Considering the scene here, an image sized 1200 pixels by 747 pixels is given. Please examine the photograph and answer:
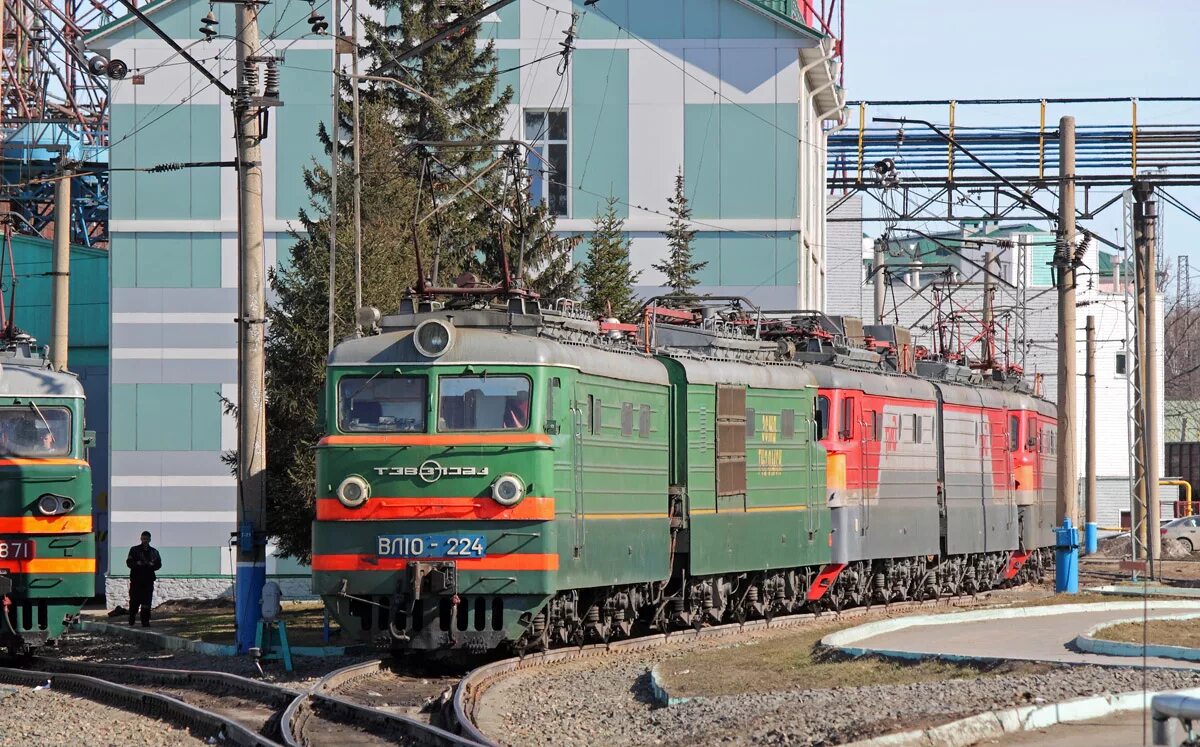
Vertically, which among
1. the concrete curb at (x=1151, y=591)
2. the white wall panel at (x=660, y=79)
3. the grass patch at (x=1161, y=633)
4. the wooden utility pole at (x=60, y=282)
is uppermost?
the white wall panel at (x=660, y=79)

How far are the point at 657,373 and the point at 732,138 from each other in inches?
776

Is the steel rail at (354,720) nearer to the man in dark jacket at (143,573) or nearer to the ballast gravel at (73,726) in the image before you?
the ballast gravel at (73,726)

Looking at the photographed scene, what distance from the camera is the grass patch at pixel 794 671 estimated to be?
53.4 ft

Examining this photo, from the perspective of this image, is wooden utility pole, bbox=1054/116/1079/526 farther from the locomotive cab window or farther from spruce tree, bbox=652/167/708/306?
the locomotive cab window

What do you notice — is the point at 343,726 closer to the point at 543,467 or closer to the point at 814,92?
the point at 543,467

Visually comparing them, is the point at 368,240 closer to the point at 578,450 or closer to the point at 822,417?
the point at 822,417

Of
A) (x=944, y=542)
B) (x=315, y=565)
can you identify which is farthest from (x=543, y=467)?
(x=944, y=542)

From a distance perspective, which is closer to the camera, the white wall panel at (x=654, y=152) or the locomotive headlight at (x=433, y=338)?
the locomotive headlight at (x=433, y=338)

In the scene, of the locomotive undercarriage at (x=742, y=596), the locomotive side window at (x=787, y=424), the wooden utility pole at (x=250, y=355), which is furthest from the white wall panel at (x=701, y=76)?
the wooden utility pole at (x=250, y=355)

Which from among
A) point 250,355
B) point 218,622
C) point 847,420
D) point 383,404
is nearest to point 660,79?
point 847,420

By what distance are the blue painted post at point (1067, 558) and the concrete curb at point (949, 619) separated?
3148mm

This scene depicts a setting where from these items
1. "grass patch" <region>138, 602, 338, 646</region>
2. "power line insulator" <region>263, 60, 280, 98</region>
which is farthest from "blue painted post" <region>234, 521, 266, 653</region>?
"power line insulator" <region>263, 60, 280, 98</region>

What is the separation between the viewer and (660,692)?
15.7 metres

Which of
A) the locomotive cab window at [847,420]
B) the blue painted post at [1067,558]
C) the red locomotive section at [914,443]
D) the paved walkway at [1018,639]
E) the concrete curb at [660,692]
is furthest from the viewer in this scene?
the blue painted post at [1067,558]
